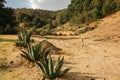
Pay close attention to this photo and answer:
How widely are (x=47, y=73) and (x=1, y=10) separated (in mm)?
27712

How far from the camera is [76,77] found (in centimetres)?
966

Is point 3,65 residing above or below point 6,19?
below

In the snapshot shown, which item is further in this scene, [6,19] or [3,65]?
[6,19]

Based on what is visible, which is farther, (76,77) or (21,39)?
(21,39)

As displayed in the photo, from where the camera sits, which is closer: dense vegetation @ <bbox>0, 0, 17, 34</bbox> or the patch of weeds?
the patch of weeds

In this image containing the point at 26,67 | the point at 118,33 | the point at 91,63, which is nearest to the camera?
the point at 26,67

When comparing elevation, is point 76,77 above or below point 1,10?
below

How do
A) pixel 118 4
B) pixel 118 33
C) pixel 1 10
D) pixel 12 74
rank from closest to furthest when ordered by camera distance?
pixel 12 74 → pixel 118 33 → pixel 1 10 → pixel 118 4

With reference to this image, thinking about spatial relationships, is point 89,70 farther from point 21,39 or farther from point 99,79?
point 21,39

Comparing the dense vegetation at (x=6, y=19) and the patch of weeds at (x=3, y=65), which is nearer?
the patch of weeds at (x=3, y=65)

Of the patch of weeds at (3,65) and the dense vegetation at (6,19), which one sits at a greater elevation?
the dense vegetation at (6,19)

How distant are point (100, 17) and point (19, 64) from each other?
35.3 m

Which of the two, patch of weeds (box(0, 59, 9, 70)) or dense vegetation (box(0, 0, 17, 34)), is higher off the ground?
dense vegetation (box(0, 0, 17, 34))

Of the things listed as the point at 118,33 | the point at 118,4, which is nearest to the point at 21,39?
the point at 118,33
